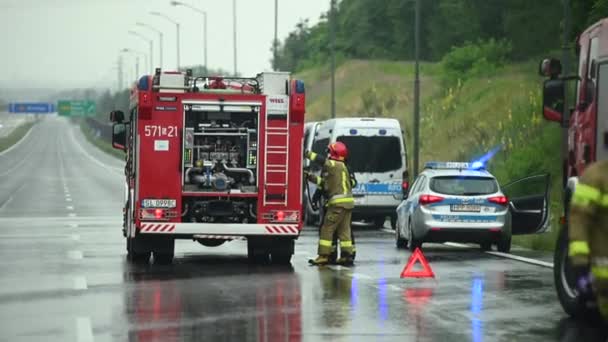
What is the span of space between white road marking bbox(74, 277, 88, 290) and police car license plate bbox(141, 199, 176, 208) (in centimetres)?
229

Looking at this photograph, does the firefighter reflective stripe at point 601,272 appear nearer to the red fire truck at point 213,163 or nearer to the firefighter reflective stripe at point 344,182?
the red fire truck at point 213,163

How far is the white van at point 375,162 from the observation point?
3297cm

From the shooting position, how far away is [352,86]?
335 ft

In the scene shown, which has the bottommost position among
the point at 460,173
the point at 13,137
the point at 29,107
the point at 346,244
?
the point at 13,137

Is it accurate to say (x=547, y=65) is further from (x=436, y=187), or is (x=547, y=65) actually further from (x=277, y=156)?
(x=436, y=187)

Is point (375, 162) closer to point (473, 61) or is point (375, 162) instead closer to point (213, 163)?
point (213, 163)

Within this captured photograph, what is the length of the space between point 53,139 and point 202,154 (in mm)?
143427

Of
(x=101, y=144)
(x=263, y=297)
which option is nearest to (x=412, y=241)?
(x=263, y=297)

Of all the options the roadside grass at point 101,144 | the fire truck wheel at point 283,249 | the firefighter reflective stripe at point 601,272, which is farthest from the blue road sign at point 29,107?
the firefighter reflective stripe at point 601,272

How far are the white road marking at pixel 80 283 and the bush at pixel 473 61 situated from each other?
6533cm

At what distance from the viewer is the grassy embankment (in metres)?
44.8

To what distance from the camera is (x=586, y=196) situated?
8602 millimetres

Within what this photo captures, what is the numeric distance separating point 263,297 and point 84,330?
346 centimetres

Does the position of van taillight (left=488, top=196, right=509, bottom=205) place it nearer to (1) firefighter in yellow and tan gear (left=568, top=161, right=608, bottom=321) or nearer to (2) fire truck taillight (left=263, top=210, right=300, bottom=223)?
(2) fire truck taillight (left=263, top=210, right=300, bottom=223)
